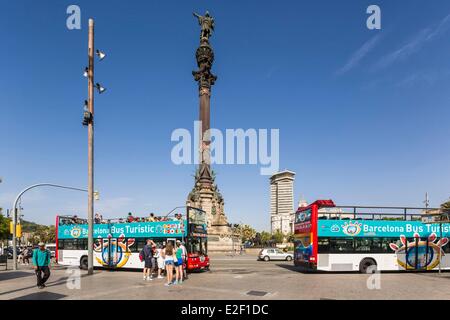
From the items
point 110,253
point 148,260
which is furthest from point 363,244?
point 110,253

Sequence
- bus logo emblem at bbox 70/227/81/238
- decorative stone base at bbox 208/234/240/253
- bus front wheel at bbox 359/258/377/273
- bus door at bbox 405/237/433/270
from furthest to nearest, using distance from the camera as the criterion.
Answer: decorative stone base at bbox 208/234/240/253 < bus logo emblem at bbox 70/227/81/238 < bus door at bbox 405/237/433/270 < bus front wheel at bbox 359/258/377/273

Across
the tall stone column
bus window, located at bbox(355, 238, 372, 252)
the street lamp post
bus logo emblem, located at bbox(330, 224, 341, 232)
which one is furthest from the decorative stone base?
bus logo emblem, located at bbox(330, 224, 341, 232)

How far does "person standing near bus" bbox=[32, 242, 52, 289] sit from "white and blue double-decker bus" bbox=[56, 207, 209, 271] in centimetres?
679

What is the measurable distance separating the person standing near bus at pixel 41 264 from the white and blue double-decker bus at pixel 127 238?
679 centimetres

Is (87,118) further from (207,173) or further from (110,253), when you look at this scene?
(207,173)

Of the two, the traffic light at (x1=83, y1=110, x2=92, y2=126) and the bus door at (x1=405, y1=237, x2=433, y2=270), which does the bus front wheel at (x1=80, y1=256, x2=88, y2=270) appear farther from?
the bus door at (x1=405, y1=237, x2=433, y2=270)

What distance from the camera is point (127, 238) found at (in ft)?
68.9

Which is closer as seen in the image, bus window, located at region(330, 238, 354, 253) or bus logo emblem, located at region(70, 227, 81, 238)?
bus window, located at region(330, 238, 354, 253)

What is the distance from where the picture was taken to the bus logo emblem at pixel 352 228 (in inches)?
765

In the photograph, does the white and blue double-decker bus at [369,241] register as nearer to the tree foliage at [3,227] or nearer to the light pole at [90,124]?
the light pole at [90,124]

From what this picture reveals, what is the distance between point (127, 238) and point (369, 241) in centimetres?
1463

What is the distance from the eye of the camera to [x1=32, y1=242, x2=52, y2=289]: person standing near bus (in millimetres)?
13688

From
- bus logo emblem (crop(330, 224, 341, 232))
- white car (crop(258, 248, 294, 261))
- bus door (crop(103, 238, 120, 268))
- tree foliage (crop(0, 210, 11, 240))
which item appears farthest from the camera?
tree foliage (crop(0, 210, 11, 240))
